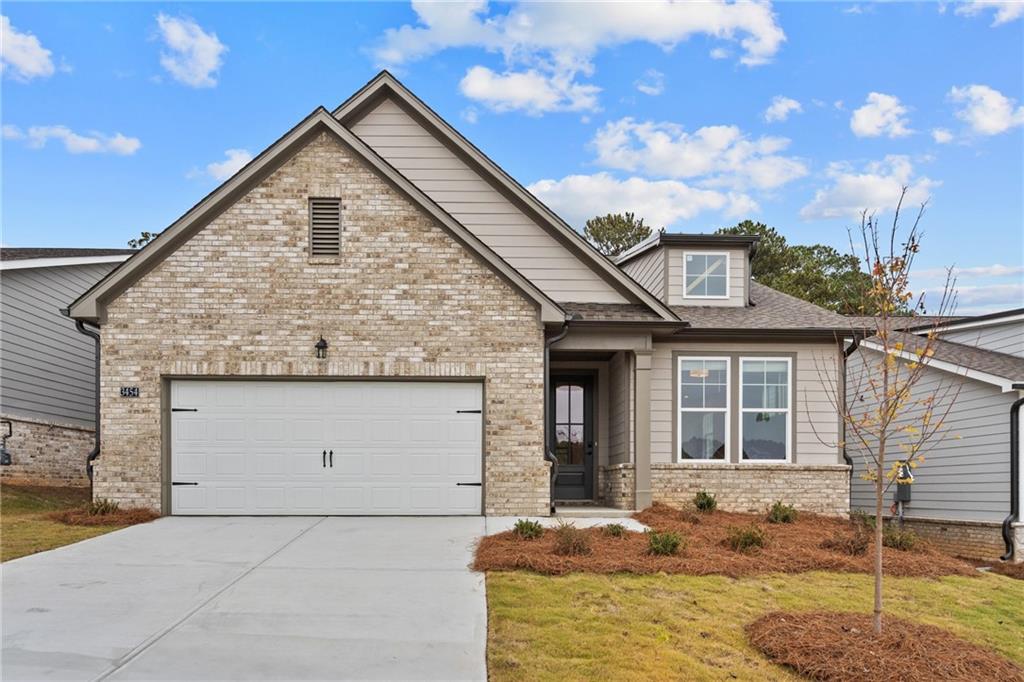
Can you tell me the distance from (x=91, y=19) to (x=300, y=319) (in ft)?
24.0

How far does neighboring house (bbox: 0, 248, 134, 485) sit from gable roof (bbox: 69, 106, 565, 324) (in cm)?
549

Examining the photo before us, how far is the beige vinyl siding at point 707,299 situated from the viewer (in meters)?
15.8

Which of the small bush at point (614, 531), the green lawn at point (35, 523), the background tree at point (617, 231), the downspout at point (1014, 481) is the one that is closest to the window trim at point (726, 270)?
the downspout at point (1014, 481)

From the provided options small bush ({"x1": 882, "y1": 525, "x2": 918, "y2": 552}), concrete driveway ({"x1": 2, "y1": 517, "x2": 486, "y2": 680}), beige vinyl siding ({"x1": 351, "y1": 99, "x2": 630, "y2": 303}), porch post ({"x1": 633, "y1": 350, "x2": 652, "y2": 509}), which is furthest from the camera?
beige vinyl siding ({"x1": 351, "y1": 99, "x2": 630, "y2": 303})

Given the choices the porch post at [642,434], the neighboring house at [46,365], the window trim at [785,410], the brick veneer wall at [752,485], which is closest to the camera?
the porch post at [642,434]

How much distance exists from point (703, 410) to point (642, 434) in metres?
1.43

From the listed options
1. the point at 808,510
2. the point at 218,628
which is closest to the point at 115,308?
the point at 218,628

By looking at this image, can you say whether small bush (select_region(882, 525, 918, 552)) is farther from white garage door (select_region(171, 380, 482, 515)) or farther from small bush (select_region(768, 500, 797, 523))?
white garage door (select_region(171, 380, 482, 515))

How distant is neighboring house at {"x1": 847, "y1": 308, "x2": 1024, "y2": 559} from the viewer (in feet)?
46.5

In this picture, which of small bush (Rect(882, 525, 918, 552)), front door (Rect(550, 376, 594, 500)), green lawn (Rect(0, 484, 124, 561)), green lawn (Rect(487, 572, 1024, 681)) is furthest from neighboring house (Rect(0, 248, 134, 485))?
small bush (Rect(882, 525, 918, 552))

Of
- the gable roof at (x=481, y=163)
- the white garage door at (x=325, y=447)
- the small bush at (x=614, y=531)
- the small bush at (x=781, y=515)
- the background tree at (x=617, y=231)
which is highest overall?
the background tree at (x=617, y=231)

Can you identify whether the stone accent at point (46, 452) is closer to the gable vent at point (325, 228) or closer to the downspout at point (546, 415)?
the gable vent at point (325, 228)

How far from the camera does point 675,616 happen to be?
7289 millimetres

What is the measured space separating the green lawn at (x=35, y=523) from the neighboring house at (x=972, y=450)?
12.4 meters
